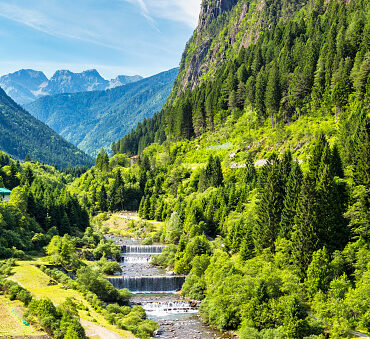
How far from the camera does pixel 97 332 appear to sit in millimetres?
42469

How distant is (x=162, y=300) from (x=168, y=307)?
412cm

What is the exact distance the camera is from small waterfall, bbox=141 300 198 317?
5909 cm

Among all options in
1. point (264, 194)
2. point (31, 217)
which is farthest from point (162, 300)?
point (31, 217)

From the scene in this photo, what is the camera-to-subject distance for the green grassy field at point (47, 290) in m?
47.0

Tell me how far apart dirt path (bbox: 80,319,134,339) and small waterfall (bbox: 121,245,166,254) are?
54.1 m

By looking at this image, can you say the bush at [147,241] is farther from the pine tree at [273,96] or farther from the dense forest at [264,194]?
the pine tree at [273,96]

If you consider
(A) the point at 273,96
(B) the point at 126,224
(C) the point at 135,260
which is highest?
(A) the point at 273,96

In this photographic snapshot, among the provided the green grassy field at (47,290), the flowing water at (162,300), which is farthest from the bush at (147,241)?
the green grassy field at (47,290)

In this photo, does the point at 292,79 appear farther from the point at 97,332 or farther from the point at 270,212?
the point at 97,332

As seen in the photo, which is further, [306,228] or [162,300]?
[162,300]

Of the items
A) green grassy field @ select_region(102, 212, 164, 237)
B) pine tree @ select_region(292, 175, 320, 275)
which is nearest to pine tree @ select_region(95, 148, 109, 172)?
green grassy field @ select_region(102, 212, 164, 237)

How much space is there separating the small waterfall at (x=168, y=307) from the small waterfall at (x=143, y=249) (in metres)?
36.6

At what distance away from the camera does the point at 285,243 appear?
5881 centimetres

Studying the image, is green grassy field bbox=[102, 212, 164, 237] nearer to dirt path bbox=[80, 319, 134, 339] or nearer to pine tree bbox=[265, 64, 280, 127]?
pine tree bbox=[265, 64, 280, 127]
